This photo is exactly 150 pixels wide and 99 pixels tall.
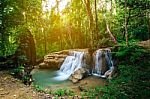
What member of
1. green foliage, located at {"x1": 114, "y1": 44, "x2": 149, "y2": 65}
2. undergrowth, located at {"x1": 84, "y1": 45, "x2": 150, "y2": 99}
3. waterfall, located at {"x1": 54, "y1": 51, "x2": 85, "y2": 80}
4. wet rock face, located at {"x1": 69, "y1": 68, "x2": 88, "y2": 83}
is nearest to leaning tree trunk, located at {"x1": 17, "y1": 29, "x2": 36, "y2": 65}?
wet rock face, located at {"x1": 69, "y1": 68, "x2": 88, "y2": 83}

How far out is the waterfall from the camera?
69.7 feet

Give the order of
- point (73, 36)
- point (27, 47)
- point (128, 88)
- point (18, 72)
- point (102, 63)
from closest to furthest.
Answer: point (128, 88)
point (18, 72)
point (27, 47)
point (102, 63)
point (73, 36)

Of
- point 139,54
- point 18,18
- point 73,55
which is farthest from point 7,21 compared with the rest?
point 73,55

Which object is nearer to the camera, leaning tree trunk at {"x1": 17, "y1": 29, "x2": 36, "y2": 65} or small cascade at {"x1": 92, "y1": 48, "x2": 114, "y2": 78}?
leaning tree trunk at {"x1": 17, "y1": 29, "x2": 36, "y2": 65}

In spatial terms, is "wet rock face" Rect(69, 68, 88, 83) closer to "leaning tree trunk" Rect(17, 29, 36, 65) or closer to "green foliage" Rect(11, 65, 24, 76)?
"leaning tree trunk" Rect(17, 29, 36, 65)

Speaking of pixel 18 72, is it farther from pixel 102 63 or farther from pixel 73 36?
pixel 73 36

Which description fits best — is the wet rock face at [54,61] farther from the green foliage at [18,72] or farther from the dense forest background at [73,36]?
the green foliage at [18,72]

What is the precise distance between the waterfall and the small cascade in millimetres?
1503

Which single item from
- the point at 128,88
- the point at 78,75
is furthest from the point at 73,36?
the point at 128,88

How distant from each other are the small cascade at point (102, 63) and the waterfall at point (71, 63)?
1.50m

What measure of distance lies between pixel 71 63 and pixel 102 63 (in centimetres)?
393

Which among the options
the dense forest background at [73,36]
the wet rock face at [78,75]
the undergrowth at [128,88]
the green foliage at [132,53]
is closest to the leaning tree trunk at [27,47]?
the dense forest background at [73,36]

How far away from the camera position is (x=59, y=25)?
34469 mm

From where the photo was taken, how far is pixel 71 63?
22406 mm
